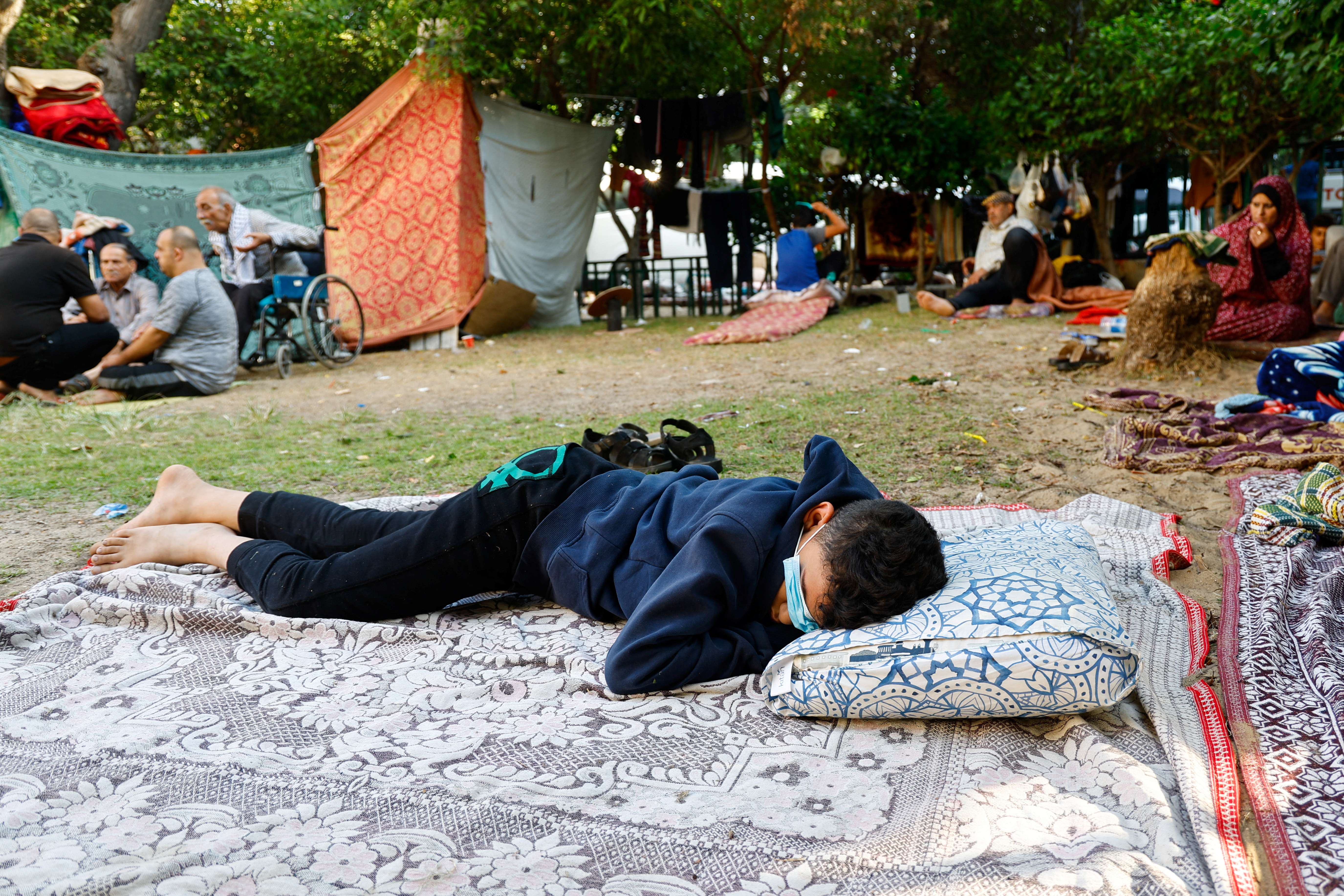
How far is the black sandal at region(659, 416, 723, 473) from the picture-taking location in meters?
3.62

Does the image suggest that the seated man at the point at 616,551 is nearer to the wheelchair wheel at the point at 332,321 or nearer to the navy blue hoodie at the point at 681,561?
the navy blue hoodie at the point at 681,561

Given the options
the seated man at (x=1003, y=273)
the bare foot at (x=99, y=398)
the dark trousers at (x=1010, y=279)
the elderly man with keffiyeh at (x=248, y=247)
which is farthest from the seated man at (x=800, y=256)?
the bare foot at (x=99, y=398)

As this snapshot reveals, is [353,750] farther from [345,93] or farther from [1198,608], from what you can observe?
[345,93]

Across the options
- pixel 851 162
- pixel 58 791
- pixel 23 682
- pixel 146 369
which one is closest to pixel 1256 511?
pixel 58 791

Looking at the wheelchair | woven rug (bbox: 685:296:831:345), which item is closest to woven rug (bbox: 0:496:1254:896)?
the wheelchair

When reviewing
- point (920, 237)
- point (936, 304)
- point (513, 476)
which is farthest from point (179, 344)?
point (920, 237)

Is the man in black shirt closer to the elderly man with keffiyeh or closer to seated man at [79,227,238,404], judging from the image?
seated man at [79,227,238,404]

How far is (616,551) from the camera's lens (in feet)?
7.52

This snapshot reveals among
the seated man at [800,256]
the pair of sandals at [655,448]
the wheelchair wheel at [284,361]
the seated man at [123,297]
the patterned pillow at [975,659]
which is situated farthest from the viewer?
the seated man at [800,256]

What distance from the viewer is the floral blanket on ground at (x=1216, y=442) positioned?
3.78 m

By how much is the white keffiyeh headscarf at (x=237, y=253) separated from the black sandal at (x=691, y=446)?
236 inches

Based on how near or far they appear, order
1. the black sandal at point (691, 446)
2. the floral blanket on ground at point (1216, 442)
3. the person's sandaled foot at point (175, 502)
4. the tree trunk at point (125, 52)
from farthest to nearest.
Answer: the tree trunk at point (125, 52), the floral blanket on ground at point (1216, 442), the black sandal at point (691, 446), the person's sandaled foot at point (175, 502)

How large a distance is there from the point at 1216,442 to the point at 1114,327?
4.09 metres

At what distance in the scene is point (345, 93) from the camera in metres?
12.1
